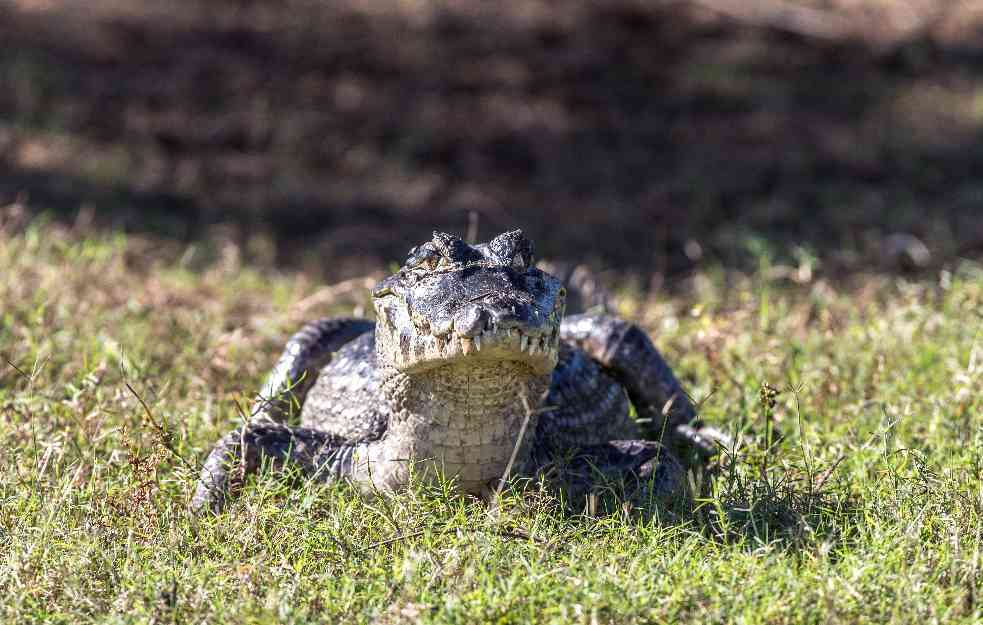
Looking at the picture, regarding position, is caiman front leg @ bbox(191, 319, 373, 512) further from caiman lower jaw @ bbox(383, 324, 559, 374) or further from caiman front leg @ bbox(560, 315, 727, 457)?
caiman front leg @ bbox(560, 315, 727, 457)

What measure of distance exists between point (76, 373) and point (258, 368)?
746 mm

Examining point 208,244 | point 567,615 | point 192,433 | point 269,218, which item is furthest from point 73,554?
point 269,218

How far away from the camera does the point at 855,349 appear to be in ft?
18.0

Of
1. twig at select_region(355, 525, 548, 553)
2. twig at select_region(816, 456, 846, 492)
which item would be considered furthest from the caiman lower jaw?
twig at select_region(816, 456, 846, 492)

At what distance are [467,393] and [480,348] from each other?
0.99 feet

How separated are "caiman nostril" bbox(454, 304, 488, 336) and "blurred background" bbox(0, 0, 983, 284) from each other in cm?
347

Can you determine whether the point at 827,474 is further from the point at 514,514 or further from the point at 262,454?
the point at 262,454

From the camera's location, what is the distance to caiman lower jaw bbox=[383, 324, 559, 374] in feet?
10.9

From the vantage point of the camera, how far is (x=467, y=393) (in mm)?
3602

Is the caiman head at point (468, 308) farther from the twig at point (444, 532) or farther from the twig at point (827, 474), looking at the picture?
the twig at point (827, 474)

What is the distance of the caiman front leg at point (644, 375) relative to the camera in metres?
4.89

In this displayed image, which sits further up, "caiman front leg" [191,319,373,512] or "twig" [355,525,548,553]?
"caiman front leg" [191,319,373,512]

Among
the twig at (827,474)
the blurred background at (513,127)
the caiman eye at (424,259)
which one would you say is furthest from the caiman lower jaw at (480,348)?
the blurred background at (513,127)

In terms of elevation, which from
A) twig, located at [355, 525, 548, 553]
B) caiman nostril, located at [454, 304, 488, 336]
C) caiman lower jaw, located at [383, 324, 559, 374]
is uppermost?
caiman nostril, located at [454, 304, 488, 336]
